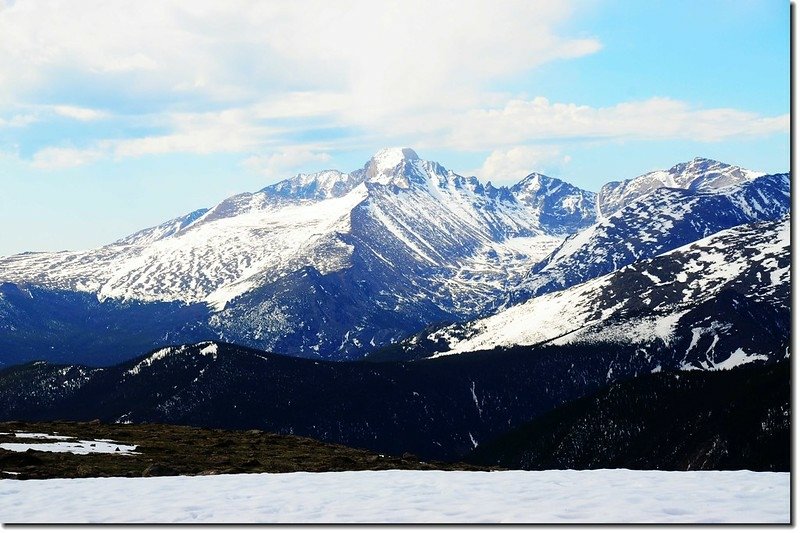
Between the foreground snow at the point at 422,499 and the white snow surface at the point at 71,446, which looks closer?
the foreground snow at the point at 422,499

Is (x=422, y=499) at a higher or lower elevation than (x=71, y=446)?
higher

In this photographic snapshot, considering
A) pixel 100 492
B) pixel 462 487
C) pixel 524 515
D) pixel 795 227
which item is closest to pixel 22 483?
pixel 100 492

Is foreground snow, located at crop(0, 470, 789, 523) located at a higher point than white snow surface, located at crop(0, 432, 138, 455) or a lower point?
higher

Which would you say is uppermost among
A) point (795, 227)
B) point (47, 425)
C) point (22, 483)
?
point (795, 227)

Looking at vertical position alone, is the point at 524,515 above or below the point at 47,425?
above

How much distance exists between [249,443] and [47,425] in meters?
33.6

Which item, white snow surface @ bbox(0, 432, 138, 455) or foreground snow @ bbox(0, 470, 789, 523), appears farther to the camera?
white snow surface @ bbox(0, 432, 138, 455)

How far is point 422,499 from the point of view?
40688 mm

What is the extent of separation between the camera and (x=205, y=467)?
6931cm

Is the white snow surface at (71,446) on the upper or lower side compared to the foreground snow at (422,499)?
lower

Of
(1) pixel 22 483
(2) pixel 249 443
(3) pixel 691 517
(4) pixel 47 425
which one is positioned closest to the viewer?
(3) pixel 691 517

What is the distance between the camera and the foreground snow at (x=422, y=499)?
35.6 meters

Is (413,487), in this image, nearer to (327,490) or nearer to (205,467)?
(327,490)

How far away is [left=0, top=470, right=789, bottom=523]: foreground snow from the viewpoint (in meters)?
35.6
